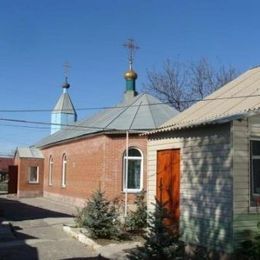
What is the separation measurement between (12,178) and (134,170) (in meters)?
19.7

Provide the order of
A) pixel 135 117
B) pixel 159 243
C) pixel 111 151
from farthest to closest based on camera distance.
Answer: pixel 135 117 → pixel 111 151 → pixel 159 243

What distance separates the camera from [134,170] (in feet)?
81.5

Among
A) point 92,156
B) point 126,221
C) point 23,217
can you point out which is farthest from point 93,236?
point 92,156

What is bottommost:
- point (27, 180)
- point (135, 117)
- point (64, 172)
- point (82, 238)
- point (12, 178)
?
point (82, 238)

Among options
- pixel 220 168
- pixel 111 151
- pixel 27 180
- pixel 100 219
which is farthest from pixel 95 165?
pixel 27 180

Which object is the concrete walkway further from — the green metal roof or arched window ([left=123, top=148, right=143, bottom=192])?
the green metal roof

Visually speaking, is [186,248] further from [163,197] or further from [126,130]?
[126,130]

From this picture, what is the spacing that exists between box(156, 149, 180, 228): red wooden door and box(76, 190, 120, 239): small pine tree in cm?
Result: 174

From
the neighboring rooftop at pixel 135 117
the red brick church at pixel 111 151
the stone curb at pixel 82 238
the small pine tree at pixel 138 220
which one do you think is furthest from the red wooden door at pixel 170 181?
the neighboring rooftop at pixel 135 117

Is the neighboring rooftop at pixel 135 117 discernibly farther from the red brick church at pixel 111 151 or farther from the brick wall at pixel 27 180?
the brick wall at pixel 27 180

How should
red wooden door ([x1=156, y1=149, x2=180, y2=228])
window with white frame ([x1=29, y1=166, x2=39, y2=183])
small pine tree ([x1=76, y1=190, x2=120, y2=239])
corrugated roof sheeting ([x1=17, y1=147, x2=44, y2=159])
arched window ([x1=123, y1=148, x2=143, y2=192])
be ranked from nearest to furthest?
red wooden door ([x1=156, y1=149, x2=180, y2=228]), small pine tree ([x1=76, y1=190, x2=120, y2=239]), arched window ([x1=123, y1=148, x2=143, y2=192]), window with white frame ([x1=29, y1=166, x2=39, y2=183]), corrugated roof sheeting ([x1=17, y1=147, x2=44, y2=159])

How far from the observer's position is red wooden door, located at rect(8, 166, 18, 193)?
138 ft

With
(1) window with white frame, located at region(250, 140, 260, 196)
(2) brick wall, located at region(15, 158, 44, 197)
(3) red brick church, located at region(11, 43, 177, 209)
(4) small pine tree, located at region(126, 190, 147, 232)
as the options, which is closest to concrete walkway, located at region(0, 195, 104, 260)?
(4) small pine tree, located at region(126, 190, 147, 232)

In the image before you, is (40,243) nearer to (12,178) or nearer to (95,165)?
(95,165)
